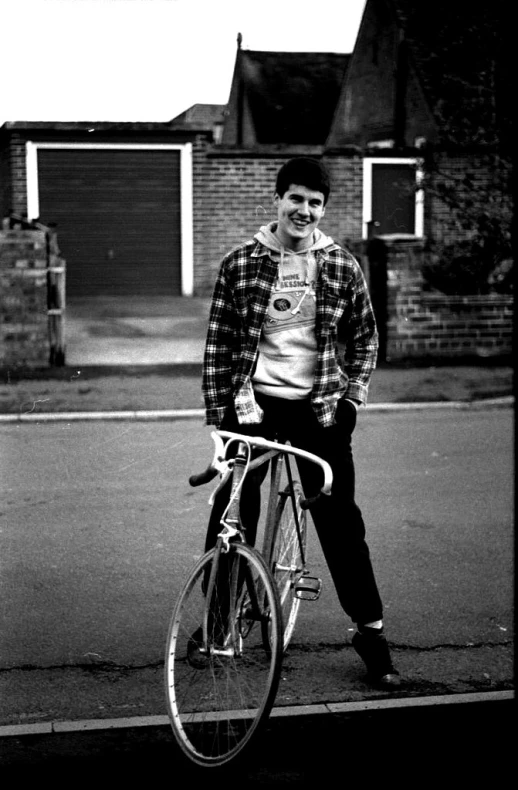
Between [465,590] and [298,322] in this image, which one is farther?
[465,590]

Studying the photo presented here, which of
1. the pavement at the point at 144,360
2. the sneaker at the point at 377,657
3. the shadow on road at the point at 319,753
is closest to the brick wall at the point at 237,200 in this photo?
the pavement at the point at 144,360

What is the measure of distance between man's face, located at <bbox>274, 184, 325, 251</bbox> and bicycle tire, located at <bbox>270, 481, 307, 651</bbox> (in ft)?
3.01

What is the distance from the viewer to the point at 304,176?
397 centimetres

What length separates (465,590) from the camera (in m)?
5.47

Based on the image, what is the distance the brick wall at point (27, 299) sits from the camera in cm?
1255

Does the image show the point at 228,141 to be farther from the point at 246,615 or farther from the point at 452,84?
the point at 246,615

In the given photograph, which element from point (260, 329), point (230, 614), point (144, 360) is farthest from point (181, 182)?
point (230, 614)

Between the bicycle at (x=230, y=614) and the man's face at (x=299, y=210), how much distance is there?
77cm

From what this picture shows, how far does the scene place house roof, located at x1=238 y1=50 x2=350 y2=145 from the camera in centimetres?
3206

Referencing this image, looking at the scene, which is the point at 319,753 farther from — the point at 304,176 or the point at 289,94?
the point at 289,94

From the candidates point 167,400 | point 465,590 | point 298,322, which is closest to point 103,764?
point 298,322

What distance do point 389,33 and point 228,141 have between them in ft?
36.6

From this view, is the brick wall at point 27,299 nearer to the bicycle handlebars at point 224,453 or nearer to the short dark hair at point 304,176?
the short dark hair at point 304,176

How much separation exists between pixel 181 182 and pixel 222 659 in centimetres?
1760
